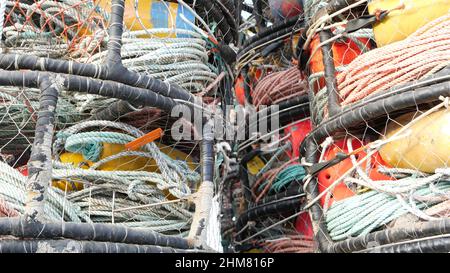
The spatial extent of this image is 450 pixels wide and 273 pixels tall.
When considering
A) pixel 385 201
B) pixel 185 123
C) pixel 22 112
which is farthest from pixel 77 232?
pixel 385 201

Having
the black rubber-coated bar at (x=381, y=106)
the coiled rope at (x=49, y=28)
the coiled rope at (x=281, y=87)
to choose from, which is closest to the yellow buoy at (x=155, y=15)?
the coiled rope at (x=49, y=28)

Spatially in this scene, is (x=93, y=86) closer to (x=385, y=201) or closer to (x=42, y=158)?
(x=42, y=158)

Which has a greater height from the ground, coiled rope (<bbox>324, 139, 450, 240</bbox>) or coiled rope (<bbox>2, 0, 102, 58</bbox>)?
coiled rope (<bbox>2, 0, 102, 58</bbox>)

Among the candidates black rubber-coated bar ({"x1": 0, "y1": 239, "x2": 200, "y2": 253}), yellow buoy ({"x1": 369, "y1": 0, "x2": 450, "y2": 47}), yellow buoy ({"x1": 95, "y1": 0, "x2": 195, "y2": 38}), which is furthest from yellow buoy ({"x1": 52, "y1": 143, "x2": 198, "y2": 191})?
yellow buoy ({"x1": 369, "y1": 0, "x2": 450, "y2": 47})

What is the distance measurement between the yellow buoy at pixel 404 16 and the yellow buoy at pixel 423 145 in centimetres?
41

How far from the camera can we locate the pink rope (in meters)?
2.82

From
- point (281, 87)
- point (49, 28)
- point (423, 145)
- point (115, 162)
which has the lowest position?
point (423, 145)

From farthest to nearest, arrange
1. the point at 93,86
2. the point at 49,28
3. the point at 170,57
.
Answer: the point at 49,28 < the point at 170,57 < the point at 93,86

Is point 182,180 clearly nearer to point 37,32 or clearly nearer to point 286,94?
point 37,32

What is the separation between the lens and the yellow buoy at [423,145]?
2707mm

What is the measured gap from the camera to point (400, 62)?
9.54 feet

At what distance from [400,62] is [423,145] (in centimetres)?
39

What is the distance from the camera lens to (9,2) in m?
3.25

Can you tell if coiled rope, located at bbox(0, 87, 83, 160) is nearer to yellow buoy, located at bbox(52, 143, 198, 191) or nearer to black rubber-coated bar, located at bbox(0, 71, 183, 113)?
yellow buoy, located at bbox(52, 143, 198, 191)
